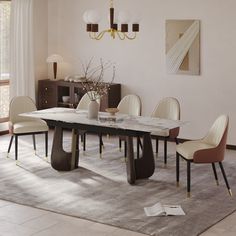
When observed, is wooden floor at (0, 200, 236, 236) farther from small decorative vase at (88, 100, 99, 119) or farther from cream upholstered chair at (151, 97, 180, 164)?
cream upholstered chair at (151, 97, 180, 164)

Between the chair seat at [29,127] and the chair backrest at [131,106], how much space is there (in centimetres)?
110

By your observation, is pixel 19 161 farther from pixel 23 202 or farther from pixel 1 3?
pixel 1 3

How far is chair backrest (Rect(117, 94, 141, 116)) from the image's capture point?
331 inches

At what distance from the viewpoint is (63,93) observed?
406 inches

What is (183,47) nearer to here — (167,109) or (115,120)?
(167,109)

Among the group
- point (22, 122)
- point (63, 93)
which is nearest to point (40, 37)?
point (63, 93)

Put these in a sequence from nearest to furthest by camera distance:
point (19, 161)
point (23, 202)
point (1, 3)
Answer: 1. point (23, 202)
2. point (19, 161)
3. point (1, 3)

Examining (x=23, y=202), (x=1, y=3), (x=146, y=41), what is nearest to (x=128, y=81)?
(x=146, y=41)

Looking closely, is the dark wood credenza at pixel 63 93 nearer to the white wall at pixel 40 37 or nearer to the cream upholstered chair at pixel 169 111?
the white wall at pixel 40 37

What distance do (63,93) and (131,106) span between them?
7.00ft

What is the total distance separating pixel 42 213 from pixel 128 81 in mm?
4028

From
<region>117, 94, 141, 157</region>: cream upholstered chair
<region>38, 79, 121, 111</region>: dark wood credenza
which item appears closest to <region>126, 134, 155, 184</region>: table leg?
<region>117, 94, 141, 157</region>: cream upholstered chair

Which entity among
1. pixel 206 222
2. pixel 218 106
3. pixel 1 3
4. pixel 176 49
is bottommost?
pixel 206 222

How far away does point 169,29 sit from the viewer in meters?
9.13
